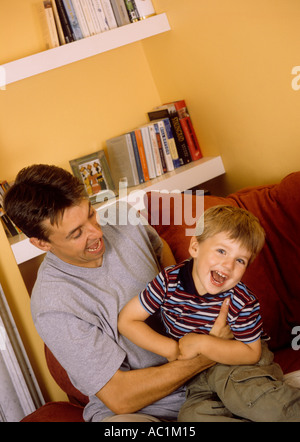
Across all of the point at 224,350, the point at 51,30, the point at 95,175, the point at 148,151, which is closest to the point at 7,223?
the point at 95,175

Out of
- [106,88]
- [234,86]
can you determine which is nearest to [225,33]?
[234,86]

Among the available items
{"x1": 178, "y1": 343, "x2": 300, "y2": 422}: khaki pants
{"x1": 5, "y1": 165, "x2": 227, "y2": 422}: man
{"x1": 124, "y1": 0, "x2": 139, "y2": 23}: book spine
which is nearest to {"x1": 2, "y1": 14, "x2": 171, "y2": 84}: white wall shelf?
{"x1": 124, "y1": 0, "x2": 139, "y2": 23}: book spine

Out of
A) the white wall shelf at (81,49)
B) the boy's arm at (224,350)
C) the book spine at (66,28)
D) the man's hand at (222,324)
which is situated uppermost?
the book spine at (66,28)

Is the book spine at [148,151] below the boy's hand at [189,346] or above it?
above

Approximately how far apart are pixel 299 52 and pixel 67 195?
A: 1138 mm

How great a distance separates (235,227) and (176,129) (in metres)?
1.48

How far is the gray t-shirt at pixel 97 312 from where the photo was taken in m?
1.50

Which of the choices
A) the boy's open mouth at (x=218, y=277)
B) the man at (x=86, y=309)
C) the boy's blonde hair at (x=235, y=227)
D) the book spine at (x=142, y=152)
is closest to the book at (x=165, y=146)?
the book spine at (x=142, y=152)

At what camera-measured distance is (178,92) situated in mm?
2836

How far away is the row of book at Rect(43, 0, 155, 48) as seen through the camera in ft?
7.97

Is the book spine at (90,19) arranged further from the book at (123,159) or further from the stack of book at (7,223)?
the stack of book at (7,223)

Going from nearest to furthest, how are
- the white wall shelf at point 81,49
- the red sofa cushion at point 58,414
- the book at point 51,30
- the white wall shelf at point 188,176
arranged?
the red sofa cushion at point 58,414 < the white wall shelf at point 81,49 < the book at point 51,30 < the white wall shelf at point 188,176

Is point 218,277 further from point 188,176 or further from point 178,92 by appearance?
point 178,92

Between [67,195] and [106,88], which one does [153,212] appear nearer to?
[67,195]
